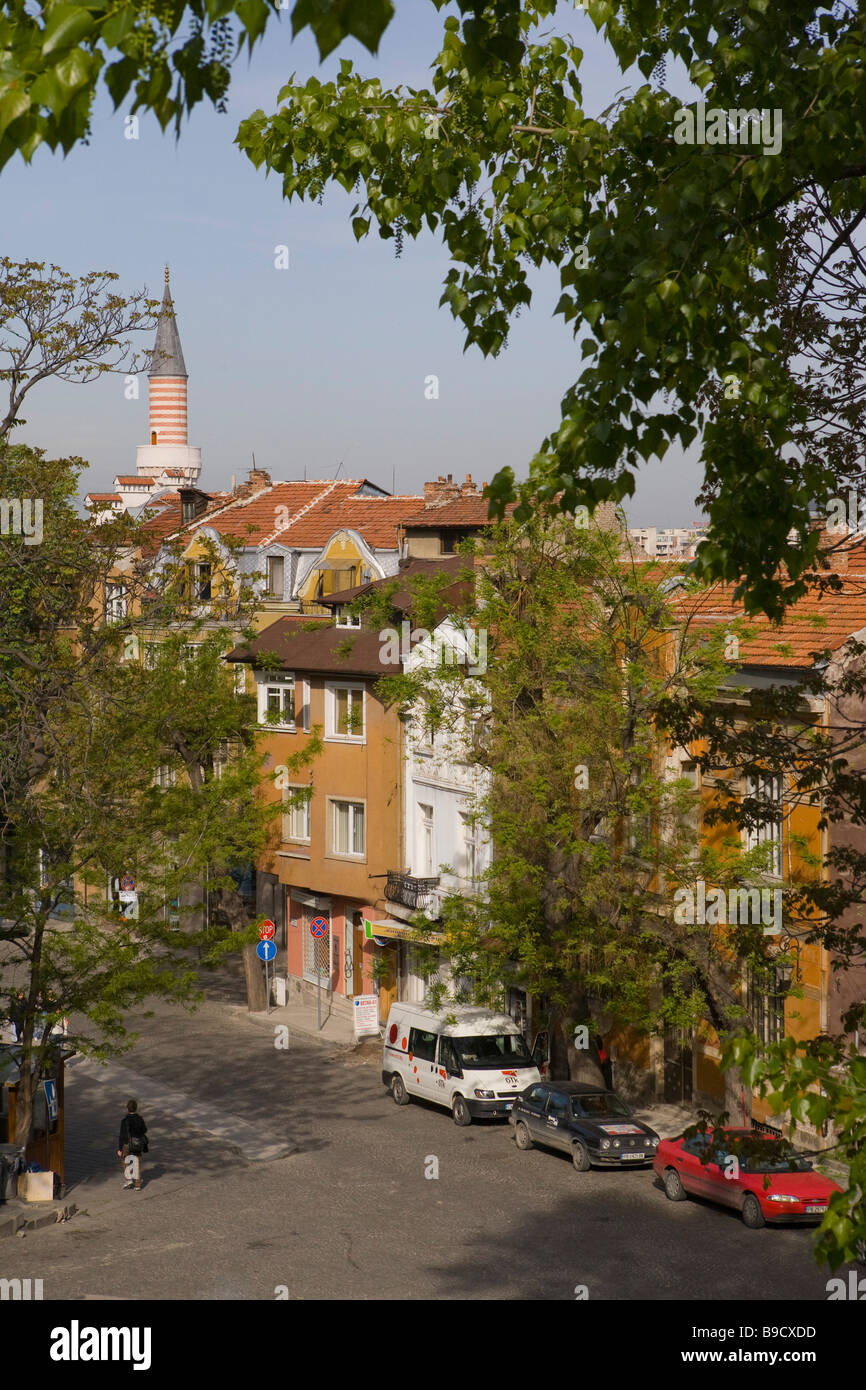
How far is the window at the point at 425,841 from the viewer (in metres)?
40.9

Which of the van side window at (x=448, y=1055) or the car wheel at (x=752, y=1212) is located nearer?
the car wheel at (x=752, y=1212)

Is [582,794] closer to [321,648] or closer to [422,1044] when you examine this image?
[422,1044]

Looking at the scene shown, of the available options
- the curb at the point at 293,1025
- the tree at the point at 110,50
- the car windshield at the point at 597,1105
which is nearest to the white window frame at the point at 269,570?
the curb at the point at 293,1025

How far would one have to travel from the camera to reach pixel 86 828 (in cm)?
2558

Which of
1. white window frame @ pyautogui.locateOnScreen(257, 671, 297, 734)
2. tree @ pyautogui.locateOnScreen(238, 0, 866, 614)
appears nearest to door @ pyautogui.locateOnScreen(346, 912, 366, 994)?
white window frame @ pyautogui.locateOnScreen(257, 671, 297, 734)

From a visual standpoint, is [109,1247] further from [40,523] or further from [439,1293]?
[40,523]

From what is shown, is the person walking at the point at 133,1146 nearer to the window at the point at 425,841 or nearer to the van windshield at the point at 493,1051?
the van windshield at the point at 493,1051

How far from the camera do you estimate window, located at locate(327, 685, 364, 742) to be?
140 feet

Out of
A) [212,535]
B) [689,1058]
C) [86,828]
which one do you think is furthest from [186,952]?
[86,828]

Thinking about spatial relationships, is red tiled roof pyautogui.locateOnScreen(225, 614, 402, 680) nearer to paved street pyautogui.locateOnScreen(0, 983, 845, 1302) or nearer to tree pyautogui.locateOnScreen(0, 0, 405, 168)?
paved street pyautogui.locateOnScreen(0, 983, 845, 1302)

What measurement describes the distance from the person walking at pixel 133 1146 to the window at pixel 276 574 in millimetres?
30696

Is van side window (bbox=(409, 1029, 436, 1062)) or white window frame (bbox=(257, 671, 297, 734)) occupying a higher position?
white window frame (bbox=(257, 671, 297, 734))

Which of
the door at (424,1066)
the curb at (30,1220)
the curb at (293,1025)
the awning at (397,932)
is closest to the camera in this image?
the curb at (30,1220)

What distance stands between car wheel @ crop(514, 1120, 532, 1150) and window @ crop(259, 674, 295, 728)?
653 inches
